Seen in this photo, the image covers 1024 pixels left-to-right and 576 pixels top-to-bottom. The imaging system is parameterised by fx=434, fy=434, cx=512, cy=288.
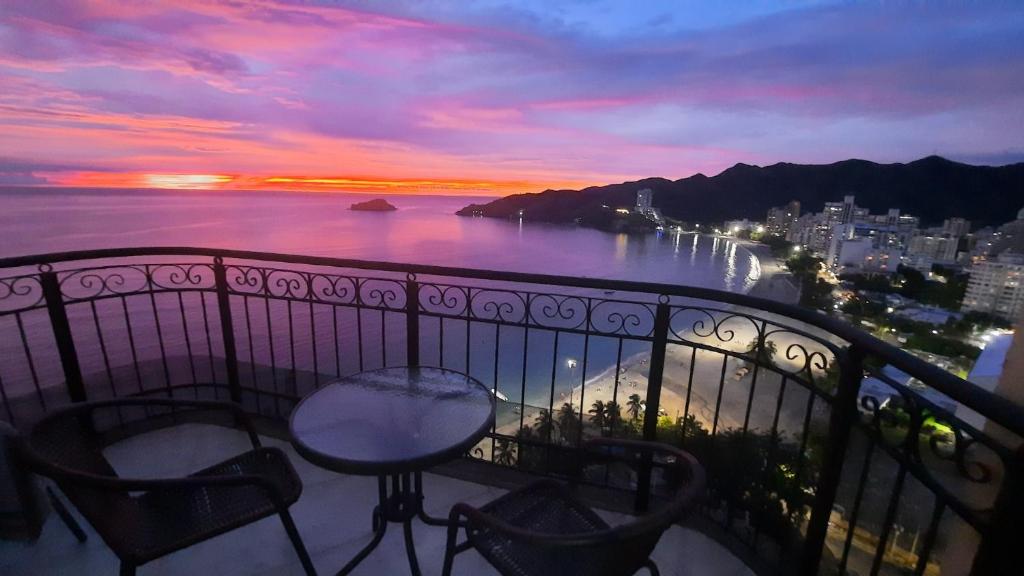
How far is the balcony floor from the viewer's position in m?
1.95

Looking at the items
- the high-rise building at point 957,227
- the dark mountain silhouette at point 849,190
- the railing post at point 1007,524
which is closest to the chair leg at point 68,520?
the railing post at point 1007,524

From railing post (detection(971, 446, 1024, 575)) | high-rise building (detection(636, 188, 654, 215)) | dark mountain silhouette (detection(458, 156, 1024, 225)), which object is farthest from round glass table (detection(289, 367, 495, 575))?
high-rise building (detection(636, 188, 654, 215))

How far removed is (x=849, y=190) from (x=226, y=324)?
64685 mm

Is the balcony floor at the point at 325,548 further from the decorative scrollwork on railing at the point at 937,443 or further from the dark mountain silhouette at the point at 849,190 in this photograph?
the dark mountain silhouette at the point at 849,190

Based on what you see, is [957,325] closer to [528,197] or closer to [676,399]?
[676,399]

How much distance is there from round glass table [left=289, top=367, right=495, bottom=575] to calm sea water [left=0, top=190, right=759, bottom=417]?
311 inches

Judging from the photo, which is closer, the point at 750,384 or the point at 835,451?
the point at 835,451

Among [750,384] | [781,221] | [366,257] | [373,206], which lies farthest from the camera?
[373,206]

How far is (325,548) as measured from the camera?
2.09 meters

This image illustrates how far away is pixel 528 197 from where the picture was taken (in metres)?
89.2

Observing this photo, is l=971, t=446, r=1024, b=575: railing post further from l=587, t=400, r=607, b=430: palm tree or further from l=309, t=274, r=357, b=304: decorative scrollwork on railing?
l=587, t=400, r=607, b=430: palm tree

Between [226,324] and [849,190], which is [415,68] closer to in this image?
[226,324]

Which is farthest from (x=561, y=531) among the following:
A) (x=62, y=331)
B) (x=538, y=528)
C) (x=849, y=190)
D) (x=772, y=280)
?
(x=772, y=280)

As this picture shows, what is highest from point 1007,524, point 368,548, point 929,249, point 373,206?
point 1007,524
